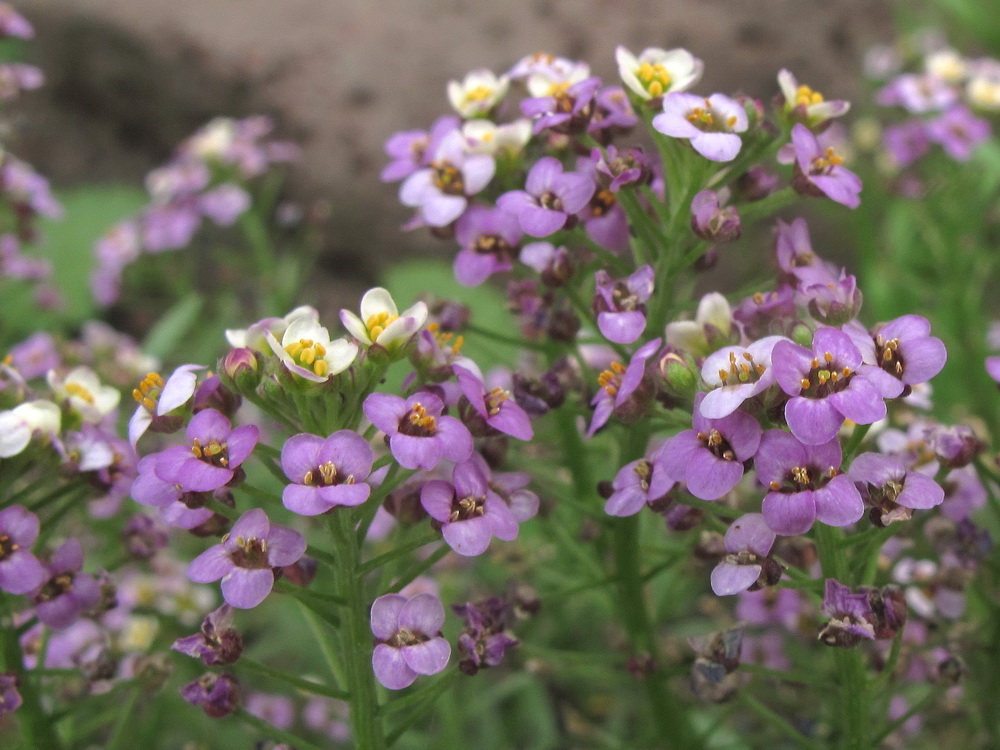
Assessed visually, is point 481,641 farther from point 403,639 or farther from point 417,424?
point 417,424

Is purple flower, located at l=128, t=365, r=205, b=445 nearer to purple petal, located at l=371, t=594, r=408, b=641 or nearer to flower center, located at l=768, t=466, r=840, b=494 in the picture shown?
purple petal, located at l=371, t=594, r=408, b=641

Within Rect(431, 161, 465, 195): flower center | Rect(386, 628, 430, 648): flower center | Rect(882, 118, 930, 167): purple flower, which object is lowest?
Rect(882, 118, 930, 167): purple flower

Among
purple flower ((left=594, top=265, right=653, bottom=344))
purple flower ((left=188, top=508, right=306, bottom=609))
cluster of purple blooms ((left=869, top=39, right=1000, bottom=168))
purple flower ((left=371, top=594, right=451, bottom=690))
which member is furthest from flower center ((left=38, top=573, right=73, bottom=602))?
cluster of purple blooms ((left=869, top=39, right=1000, bottom=168))

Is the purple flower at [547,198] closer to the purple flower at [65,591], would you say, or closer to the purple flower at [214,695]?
the purple flower at [214,695]

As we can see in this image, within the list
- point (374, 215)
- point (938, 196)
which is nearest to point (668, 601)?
point (938, 196)

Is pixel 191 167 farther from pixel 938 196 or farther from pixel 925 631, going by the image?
pixel 925 631

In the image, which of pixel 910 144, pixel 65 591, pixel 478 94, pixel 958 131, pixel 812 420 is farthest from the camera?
pixel 910 144

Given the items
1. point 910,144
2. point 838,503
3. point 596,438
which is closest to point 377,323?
A: point 838,503
